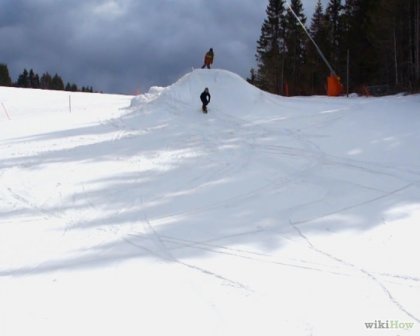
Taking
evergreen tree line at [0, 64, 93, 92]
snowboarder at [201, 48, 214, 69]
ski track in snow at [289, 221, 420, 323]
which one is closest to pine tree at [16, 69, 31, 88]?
evergreen tree line at [0, 64, 93, 92]

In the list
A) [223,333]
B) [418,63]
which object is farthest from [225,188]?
[418,63]

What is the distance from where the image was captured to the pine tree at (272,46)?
50625mm

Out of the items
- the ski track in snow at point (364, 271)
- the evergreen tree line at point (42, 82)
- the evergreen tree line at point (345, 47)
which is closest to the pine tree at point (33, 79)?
the evergreen tree line at point (42, 82)

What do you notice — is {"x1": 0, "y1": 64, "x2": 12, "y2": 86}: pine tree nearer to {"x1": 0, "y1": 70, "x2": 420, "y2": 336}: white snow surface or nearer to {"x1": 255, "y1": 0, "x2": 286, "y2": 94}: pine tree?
{"x1": 255, "y1": 0, "x2": 286, "y2": 94}: pine tree

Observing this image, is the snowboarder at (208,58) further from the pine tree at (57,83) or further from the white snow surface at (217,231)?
the pine tree at (57,83)

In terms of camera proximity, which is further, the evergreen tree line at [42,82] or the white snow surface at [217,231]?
the evergreen tree line at [42,82]

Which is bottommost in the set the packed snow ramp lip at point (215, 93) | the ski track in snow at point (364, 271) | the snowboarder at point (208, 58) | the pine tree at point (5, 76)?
the ski track in snow at point (364, 271)

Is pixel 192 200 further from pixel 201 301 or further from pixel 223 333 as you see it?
pixel 223 333

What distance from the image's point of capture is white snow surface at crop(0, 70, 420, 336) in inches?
193

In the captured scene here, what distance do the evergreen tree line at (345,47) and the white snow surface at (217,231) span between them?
37.3 feet

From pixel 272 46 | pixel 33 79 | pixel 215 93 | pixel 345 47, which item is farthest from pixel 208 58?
pixel 33 79

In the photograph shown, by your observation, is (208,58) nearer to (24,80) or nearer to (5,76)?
(5,76)

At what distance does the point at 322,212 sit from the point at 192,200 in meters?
2.43

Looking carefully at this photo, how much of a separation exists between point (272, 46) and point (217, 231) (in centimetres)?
4793
